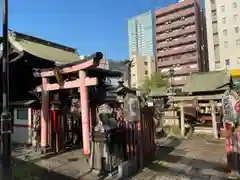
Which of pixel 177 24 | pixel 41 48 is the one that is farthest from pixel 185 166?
pixel 177 24

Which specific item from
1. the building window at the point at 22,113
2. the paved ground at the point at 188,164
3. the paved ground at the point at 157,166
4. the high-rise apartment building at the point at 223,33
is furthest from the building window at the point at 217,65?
the building window at the point at 22,113

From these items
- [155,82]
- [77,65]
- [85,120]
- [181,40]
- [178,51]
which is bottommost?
[85,120]

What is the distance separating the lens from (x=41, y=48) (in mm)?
12547

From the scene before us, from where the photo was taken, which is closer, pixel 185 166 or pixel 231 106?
pixel 231 106

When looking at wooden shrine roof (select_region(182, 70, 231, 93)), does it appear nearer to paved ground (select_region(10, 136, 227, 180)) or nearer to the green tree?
paved ground (select_region(10, 136, 227, 180))

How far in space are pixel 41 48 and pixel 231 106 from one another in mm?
11910

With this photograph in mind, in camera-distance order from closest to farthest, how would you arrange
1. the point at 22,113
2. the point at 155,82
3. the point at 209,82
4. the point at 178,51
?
the point at 22,113
the point at 209,82
the point at 155,82
the point at 178,51

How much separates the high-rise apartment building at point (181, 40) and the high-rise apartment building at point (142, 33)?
87.1 ft

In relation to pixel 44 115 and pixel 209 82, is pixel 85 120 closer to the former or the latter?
pixel 44 115

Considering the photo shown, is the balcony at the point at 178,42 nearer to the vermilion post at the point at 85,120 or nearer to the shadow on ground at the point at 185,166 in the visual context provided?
the shadow on ground at the point at 185,166

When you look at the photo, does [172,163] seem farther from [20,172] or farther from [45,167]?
[20,172]

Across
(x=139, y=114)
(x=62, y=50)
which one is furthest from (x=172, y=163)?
(x=62, y=50)

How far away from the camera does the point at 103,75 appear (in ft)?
31.8

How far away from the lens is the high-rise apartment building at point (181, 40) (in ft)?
146
